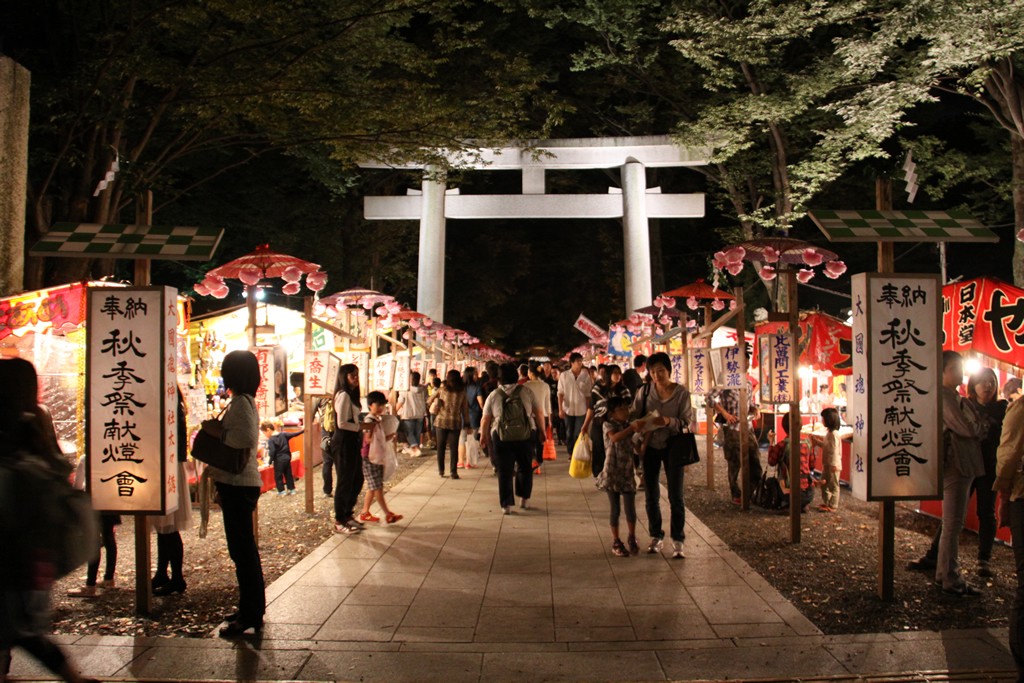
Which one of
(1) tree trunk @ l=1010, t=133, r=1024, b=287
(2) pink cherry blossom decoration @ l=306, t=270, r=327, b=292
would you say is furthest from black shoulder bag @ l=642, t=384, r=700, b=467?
(1) tree trunk @ l=1010, t=133, r=1024, b=287

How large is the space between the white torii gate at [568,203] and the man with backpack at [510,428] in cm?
1715

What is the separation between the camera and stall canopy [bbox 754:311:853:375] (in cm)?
1411

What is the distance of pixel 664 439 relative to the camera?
26.9 ft

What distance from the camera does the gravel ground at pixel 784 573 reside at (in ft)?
20.0

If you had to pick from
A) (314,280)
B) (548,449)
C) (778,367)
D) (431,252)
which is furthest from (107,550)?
(431,252)

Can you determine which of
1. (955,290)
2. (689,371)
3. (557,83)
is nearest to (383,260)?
(557,83)

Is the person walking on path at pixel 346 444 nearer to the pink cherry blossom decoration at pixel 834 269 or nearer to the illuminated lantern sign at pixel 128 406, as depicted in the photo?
the illuminated lantern sign at pixel 128 406

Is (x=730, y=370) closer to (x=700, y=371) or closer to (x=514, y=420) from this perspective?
(x=700, y=371)

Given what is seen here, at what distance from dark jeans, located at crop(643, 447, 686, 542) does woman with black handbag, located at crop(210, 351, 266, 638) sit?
399 cm

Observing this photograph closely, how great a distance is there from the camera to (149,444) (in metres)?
6.26

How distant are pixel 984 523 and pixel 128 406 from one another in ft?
25.3

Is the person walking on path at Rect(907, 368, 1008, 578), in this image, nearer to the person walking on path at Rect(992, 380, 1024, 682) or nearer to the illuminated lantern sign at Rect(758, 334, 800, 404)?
the person walking on path at Rect(992, 380, 1024, 682)

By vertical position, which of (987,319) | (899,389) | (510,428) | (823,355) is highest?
(987,319)

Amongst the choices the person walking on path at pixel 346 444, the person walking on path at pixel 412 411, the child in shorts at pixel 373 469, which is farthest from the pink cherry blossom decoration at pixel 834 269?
the person walking on path at pixel 412 411
